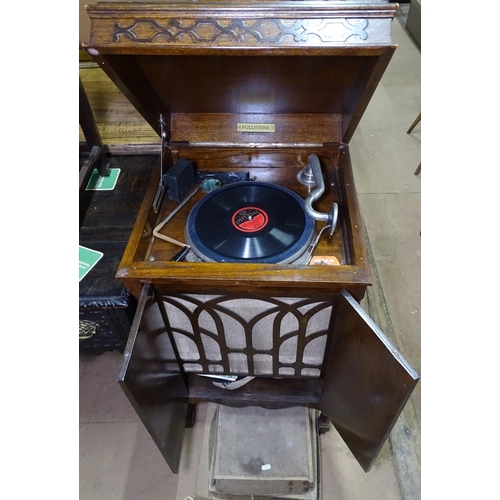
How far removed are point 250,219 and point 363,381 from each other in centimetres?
55

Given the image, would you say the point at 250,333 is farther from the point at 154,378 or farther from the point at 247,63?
the point at 247,63

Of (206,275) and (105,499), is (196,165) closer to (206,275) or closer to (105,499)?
(206,275)

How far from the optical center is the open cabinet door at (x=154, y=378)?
33.0 inches

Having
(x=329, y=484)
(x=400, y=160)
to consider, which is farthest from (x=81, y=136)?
(x=400, y=160)

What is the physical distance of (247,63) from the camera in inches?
42.2

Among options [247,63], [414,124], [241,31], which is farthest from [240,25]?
[414,124]

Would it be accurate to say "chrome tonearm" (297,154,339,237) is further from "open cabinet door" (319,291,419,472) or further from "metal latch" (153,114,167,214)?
"metal latch" (153,114,167,214)

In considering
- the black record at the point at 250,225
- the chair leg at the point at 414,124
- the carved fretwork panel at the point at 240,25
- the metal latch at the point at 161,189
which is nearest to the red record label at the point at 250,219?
the black record at the point at 250,225

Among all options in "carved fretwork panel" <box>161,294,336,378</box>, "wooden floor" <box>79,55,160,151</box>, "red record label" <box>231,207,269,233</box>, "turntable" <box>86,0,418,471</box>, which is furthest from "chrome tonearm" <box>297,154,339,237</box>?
"wooden floor" <box>79,55,160,151</box>

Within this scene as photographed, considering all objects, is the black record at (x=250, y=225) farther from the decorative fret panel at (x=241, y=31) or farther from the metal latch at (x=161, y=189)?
the decorative fret panel at (x=241, y=31)

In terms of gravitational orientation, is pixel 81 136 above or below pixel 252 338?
above

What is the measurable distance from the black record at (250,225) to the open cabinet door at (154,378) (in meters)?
0.23

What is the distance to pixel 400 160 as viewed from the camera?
8.88ft

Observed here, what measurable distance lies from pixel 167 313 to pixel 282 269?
38cm
